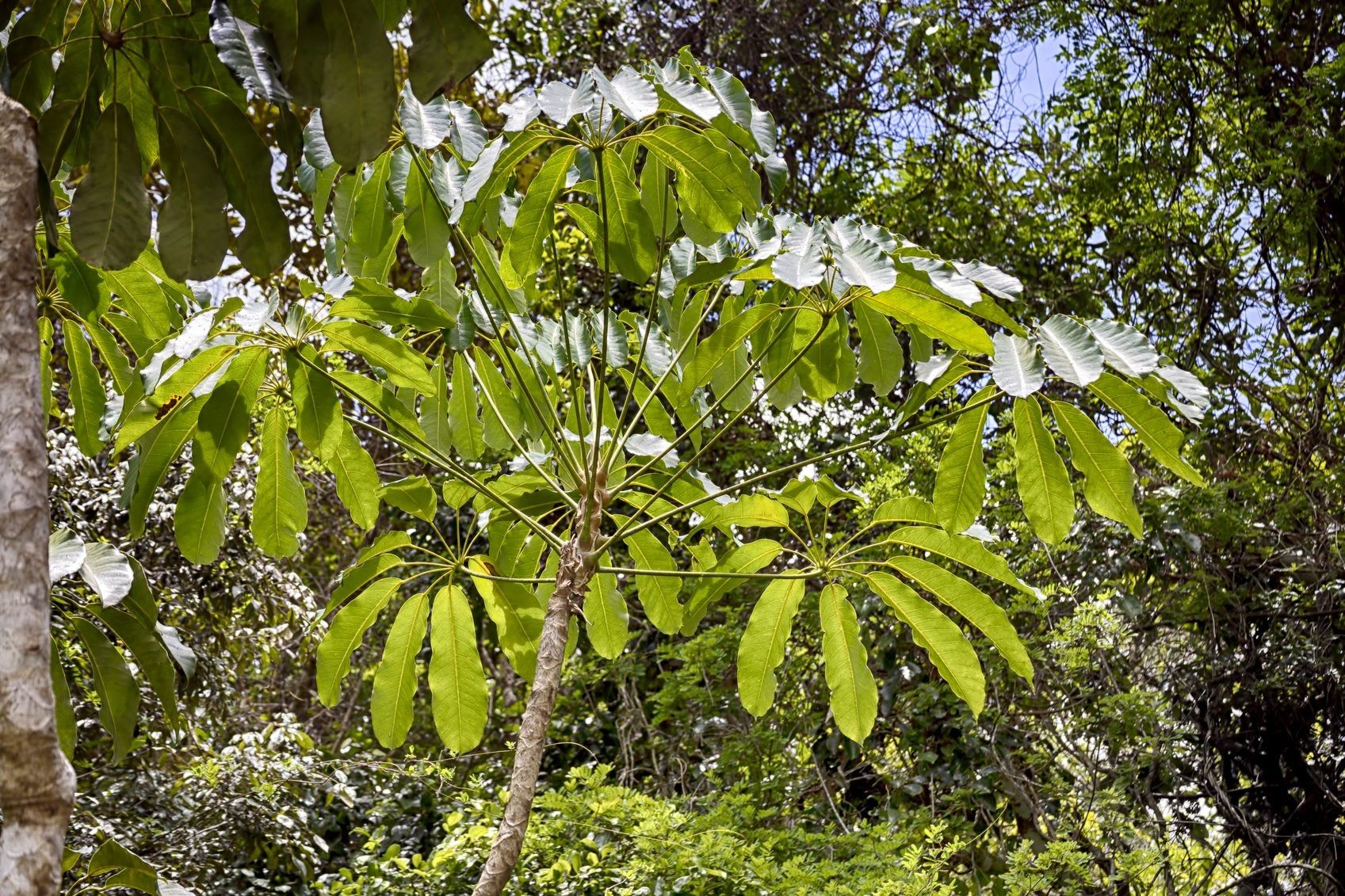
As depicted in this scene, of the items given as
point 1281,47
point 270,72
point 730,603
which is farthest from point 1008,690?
point 270,72

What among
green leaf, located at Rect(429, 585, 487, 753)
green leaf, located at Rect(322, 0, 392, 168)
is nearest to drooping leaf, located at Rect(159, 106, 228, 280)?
green leaf, located at Rect(322, 0, 392, 168)

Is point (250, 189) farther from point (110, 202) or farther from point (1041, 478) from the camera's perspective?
point (1041, 478)

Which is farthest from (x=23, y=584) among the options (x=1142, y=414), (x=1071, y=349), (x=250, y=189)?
(x=1142, y=414)

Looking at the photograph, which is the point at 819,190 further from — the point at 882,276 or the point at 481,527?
the point at 882,276

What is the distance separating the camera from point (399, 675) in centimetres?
185

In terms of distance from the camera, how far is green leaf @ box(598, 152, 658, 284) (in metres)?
1.67

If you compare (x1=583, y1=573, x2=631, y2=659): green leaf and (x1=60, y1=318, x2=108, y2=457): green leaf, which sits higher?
(x1=60, y1=318, x2=108, y2=457): green leaf

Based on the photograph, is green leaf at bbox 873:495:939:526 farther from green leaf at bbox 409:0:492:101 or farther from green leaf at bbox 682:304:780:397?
green leaf at bbox 409:0:492:101

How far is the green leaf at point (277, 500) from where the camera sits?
1.79 m

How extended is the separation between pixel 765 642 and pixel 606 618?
1.24ft

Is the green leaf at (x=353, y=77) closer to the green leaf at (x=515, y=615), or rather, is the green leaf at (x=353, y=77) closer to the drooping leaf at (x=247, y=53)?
the drooping leaf at (x=247, y=53)

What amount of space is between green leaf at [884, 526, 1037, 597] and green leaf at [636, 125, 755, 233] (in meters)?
0.51

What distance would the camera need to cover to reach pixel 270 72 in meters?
1.15

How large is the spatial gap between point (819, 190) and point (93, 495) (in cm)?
297
